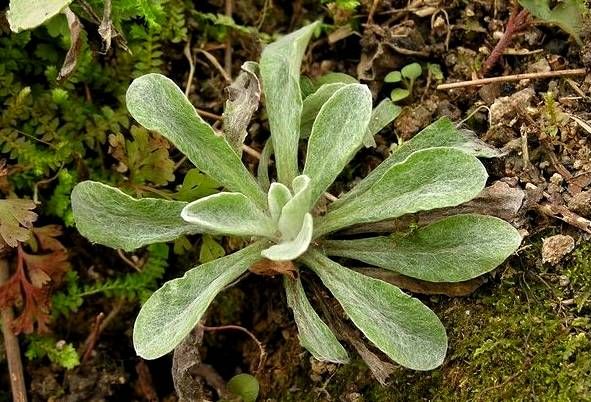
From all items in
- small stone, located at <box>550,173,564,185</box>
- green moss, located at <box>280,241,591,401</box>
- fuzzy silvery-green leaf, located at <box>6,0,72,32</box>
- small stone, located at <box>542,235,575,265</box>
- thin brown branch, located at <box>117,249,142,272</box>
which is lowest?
green moss, located at <box>280,241,591,401</box>

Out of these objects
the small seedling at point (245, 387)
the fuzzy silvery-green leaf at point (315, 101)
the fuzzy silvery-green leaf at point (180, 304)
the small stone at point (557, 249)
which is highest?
the fuzzy silvery-green leaf at point (315, 101)

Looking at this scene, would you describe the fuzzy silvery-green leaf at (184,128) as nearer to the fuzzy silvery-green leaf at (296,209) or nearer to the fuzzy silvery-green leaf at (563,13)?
the fuzzy silvery-green leaf at (296,209)

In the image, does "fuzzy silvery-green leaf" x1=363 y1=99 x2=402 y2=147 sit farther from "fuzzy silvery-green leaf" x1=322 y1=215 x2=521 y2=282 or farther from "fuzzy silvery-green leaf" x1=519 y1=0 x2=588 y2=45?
"fuzzy silvery-green leaf" x1=519 y1=0 x2=588 y2=45

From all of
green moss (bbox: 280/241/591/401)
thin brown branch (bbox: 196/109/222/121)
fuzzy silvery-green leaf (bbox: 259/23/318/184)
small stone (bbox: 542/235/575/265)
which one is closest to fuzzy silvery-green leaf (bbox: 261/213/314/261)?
fuzzy silvery-green leaf (bbox: 259/23/318/184)

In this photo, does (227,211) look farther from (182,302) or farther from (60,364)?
(60,364)

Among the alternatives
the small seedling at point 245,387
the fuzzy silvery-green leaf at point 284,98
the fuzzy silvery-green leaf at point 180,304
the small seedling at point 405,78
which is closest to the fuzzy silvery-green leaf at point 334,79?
the small seedling at point 405,78

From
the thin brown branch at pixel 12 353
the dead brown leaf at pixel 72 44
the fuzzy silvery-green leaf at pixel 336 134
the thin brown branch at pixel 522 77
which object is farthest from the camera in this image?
the thin brown branch at pixel 12 353

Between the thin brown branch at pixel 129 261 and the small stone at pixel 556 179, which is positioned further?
the thin brown branch at pixel 129 261
